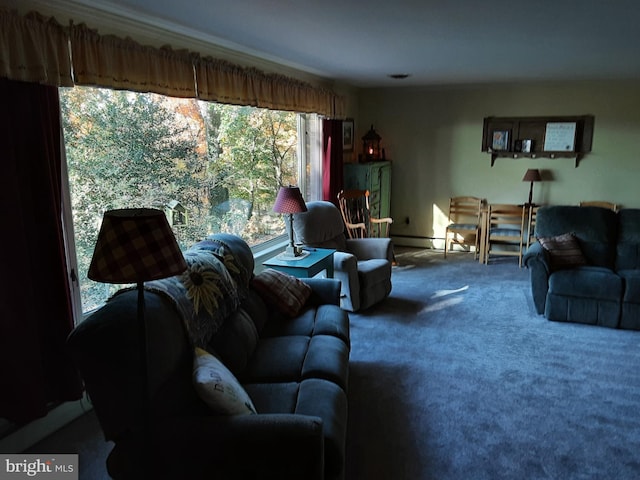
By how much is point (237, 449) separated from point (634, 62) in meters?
4.65

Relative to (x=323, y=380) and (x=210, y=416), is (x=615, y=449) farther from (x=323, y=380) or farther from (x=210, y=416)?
(x=210, y=416)

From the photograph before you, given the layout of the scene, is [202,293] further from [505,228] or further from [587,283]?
[505,228]

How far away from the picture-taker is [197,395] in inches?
69.8

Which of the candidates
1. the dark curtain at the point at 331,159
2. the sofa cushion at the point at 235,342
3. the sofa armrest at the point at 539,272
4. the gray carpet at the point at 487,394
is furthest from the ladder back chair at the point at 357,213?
the sofa cushion at the point at 235,342

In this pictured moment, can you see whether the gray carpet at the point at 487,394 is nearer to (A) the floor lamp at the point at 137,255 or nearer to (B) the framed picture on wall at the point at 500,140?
(A) the floor lamp at the point at 137,255

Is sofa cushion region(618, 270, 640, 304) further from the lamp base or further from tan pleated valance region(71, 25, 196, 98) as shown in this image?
tan pleated valance region(71, 25, 196, 98)

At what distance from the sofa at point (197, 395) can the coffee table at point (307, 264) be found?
4.07 ft

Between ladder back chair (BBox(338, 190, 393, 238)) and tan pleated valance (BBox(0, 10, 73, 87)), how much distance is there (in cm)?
347

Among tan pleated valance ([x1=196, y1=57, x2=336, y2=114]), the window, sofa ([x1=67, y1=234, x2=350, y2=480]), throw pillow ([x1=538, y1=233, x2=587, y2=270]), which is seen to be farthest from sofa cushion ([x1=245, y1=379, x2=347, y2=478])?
throw pillow ([x1=538, y1=233, x2=587, y2=270])

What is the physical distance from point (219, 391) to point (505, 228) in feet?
16.8

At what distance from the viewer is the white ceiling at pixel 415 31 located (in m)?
2.37

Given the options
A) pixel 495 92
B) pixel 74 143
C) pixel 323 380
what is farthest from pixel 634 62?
pixel 74 143

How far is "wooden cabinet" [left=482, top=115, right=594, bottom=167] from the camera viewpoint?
5.64m

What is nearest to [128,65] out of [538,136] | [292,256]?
[292,256]
